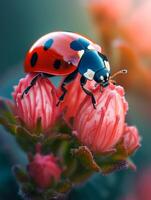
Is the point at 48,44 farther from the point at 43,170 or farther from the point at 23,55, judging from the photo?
the point at 23,55

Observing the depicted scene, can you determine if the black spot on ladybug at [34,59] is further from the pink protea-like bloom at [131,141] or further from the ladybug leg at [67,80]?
the pink protea-like bloom at [131,141]

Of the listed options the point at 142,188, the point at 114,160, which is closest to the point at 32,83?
the point at 114,160

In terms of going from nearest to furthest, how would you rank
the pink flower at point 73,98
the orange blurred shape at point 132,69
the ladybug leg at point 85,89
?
the ladybug leg at point 85,89
the pink flower at point 73,98
the orange blurred shape at point 132,69

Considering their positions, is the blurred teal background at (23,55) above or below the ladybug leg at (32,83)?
below

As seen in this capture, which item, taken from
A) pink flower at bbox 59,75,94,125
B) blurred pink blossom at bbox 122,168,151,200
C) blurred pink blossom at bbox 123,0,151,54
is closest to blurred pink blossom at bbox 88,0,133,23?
blurred pink blossom at bbox 123,0,151,54

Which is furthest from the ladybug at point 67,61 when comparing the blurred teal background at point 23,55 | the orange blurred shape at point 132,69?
the orange blurred shape at point 132,69

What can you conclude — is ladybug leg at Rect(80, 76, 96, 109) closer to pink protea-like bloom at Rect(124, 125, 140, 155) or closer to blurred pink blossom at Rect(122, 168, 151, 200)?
pink protea-like bloom at Rect(124, 125, 140, 155)

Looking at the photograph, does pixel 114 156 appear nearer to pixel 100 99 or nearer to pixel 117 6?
pixel 100 99
